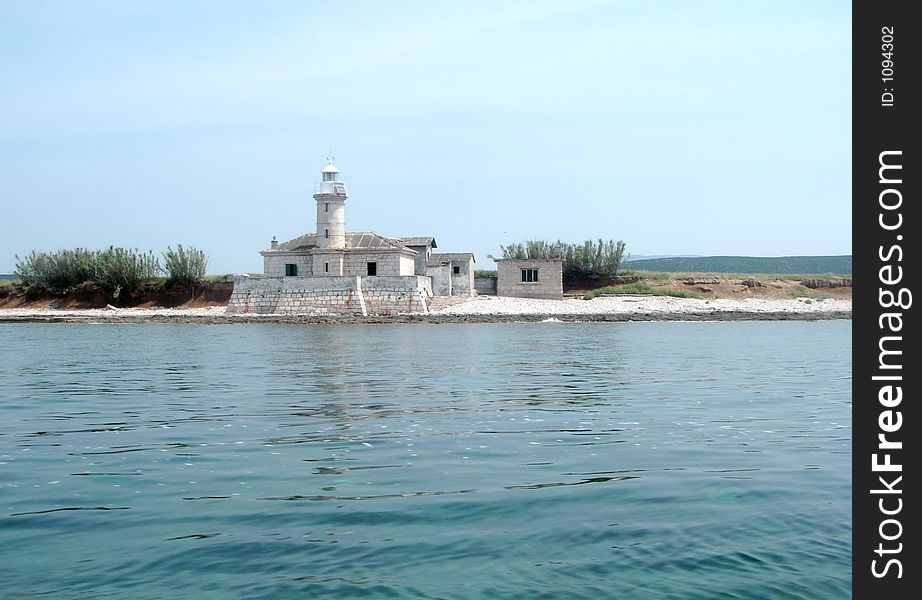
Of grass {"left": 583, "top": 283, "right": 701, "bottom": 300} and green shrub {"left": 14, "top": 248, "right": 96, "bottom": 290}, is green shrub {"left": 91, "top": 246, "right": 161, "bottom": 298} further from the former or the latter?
grass {"left": 583, "top": 283, "right": 701, "bottom": 300}

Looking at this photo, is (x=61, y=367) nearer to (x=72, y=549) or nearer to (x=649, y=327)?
(x=72, y=549)

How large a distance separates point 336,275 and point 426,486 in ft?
123

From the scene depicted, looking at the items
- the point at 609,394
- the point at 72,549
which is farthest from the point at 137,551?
the point at 609,394

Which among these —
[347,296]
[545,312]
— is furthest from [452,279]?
[347,296]

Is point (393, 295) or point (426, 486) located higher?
point (393, 295)

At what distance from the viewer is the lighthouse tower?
45.7 m

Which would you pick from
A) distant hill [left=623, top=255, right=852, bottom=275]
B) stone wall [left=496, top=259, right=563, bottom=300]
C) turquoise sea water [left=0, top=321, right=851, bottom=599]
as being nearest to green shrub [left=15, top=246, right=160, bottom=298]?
stone wall [left=496, top=259, right=563, bottom=300]

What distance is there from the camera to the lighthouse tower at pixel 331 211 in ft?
150

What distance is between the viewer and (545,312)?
46000 mm

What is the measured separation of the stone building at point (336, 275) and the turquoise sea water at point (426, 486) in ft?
84.0

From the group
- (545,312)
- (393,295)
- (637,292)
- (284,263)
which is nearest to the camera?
(393,295)

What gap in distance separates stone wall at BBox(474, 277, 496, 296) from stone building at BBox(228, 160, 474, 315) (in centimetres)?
382

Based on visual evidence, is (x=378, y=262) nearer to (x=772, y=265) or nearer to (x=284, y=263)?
(x=284, y=263)

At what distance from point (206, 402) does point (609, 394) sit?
6173mm
